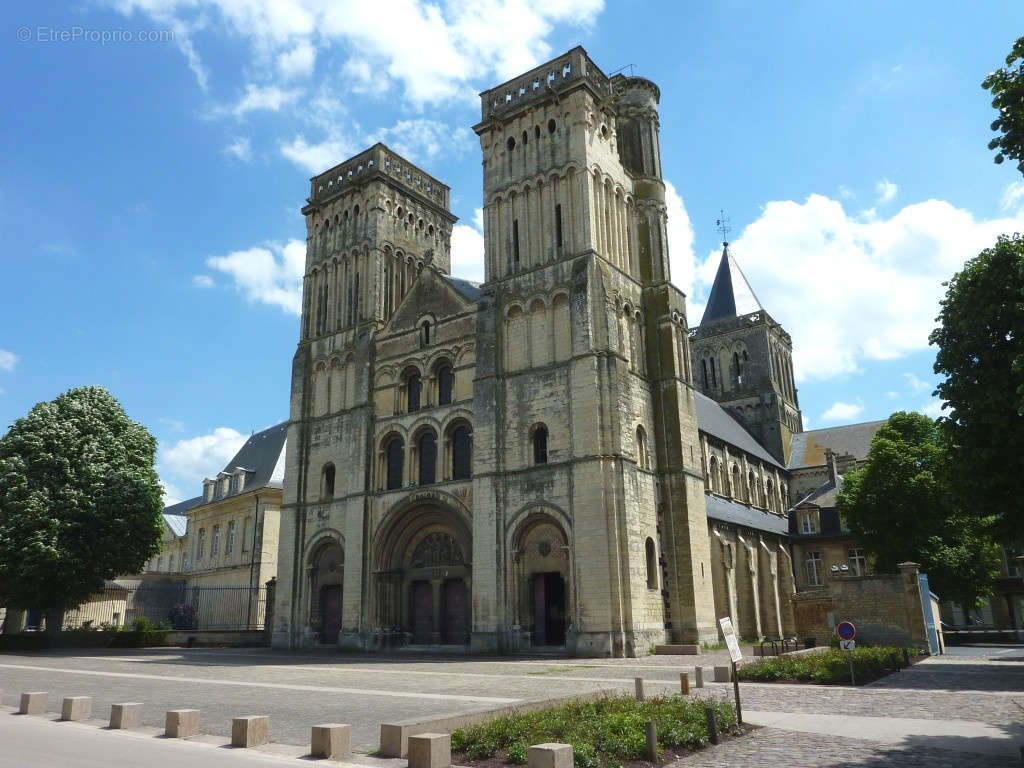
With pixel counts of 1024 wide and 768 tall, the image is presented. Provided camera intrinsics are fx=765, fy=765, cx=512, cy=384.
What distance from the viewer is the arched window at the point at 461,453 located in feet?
107

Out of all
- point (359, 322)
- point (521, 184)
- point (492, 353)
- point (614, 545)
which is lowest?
point (614, 545)

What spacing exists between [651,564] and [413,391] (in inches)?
534

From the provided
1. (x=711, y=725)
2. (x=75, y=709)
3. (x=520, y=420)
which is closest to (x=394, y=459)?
(x=520, y=420)

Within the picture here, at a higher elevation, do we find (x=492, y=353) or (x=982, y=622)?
(x=492, y=353)

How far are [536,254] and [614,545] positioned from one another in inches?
508

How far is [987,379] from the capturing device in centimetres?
1476

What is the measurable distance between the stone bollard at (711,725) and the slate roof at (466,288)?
25557 mm

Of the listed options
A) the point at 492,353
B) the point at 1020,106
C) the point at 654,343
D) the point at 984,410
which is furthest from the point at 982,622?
the point at 1020,106

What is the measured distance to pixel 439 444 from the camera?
33312mm

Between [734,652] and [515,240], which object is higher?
[515,240]

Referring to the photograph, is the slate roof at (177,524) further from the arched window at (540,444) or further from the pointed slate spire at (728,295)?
the pointed slate spire at (728,295)

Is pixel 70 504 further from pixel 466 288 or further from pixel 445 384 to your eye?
pixel 466 288

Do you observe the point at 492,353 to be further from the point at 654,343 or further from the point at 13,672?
the point at 13,672

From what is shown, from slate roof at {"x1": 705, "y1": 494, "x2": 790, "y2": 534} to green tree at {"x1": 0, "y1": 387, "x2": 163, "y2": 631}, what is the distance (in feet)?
87.7
